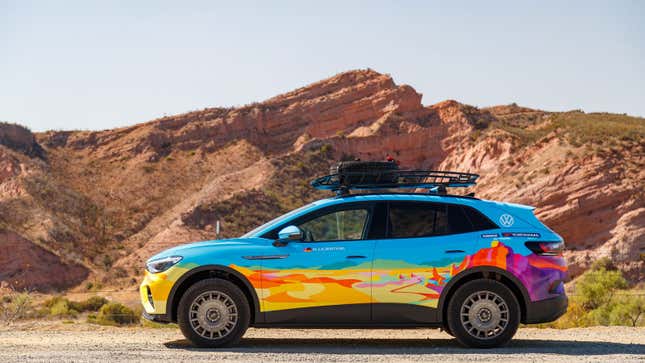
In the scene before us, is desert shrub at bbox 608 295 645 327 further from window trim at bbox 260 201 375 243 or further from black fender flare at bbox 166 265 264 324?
black fender flare at bbox 166 265 264 324

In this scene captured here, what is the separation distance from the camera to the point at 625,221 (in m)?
42.4

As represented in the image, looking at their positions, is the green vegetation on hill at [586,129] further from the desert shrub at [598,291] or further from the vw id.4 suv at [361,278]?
the vw id.4 suv at [361,278]

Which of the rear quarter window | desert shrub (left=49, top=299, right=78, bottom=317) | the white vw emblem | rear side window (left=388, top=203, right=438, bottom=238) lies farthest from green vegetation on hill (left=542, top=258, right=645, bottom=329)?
desert shrub (left=49, top=299, right=78, bottom=317)

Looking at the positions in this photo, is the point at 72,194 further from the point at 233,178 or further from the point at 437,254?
the point at 437,254

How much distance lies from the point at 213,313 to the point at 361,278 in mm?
1736

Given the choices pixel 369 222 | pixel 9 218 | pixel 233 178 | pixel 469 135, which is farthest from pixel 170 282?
pixel 469 135

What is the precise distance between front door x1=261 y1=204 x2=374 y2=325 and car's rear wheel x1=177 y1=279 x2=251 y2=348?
1.01 feet

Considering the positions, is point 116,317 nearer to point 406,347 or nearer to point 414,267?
point 406,347

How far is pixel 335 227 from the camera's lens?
9930mm

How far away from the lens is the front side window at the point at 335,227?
9.88 m

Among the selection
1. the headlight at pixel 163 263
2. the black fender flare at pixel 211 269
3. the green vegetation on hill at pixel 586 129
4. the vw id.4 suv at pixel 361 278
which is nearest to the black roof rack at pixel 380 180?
the vw id.4 suv at pixel 361 278

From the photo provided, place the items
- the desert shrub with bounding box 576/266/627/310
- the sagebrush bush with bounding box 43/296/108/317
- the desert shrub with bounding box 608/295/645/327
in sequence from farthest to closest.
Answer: the sagebrush bush with bounding box 43/296/108/317 < the desert shrub with bounding box 576/266/627/310 < the desert shrub with bounding box 608/295/645/327

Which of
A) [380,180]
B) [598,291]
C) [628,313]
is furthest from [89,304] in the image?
[380,180]

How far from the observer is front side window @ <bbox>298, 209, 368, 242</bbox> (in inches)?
Answer: 389
